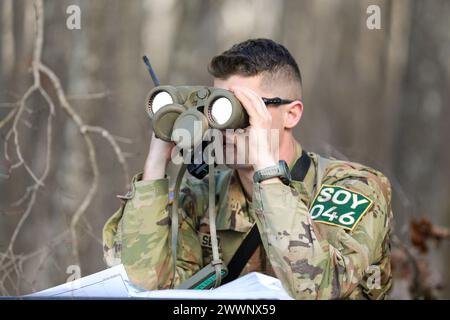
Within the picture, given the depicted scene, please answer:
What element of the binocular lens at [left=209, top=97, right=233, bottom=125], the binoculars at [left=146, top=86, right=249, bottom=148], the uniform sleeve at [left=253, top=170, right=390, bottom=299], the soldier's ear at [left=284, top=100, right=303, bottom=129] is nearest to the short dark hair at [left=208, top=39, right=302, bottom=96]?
the soldier's ear at [left=284, top=100, right=303, bottom=129]

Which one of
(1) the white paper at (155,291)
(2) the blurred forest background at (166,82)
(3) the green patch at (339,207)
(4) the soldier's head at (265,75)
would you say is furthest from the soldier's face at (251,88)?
(2) the blurred forest background at (166,82)

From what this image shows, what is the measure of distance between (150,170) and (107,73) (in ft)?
5.21

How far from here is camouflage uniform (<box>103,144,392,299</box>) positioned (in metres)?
2.15

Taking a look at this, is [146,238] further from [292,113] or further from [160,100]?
[292,113]

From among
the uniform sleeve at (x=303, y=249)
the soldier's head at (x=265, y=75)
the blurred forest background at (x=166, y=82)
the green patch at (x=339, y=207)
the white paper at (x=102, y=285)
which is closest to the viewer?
the white paper at (x=102, y=285)

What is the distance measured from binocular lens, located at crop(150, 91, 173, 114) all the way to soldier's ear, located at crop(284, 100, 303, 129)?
0.49 m

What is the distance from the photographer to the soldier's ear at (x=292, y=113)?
8.54 ft

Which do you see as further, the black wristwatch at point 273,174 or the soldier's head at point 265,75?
the soldier's head at point 265,75

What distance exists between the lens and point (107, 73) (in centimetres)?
399

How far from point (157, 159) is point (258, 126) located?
1.49 feet

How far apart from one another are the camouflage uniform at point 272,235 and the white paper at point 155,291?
0.68 ft

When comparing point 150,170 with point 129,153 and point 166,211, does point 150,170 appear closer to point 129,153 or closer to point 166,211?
point 166,211

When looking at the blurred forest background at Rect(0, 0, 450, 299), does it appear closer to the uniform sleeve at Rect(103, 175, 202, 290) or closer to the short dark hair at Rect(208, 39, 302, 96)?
the uniform sleeve at Rect(103, 175, 202, 290)

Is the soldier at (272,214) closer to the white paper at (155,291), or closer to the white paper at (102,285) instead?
the white paper at (155,291)
